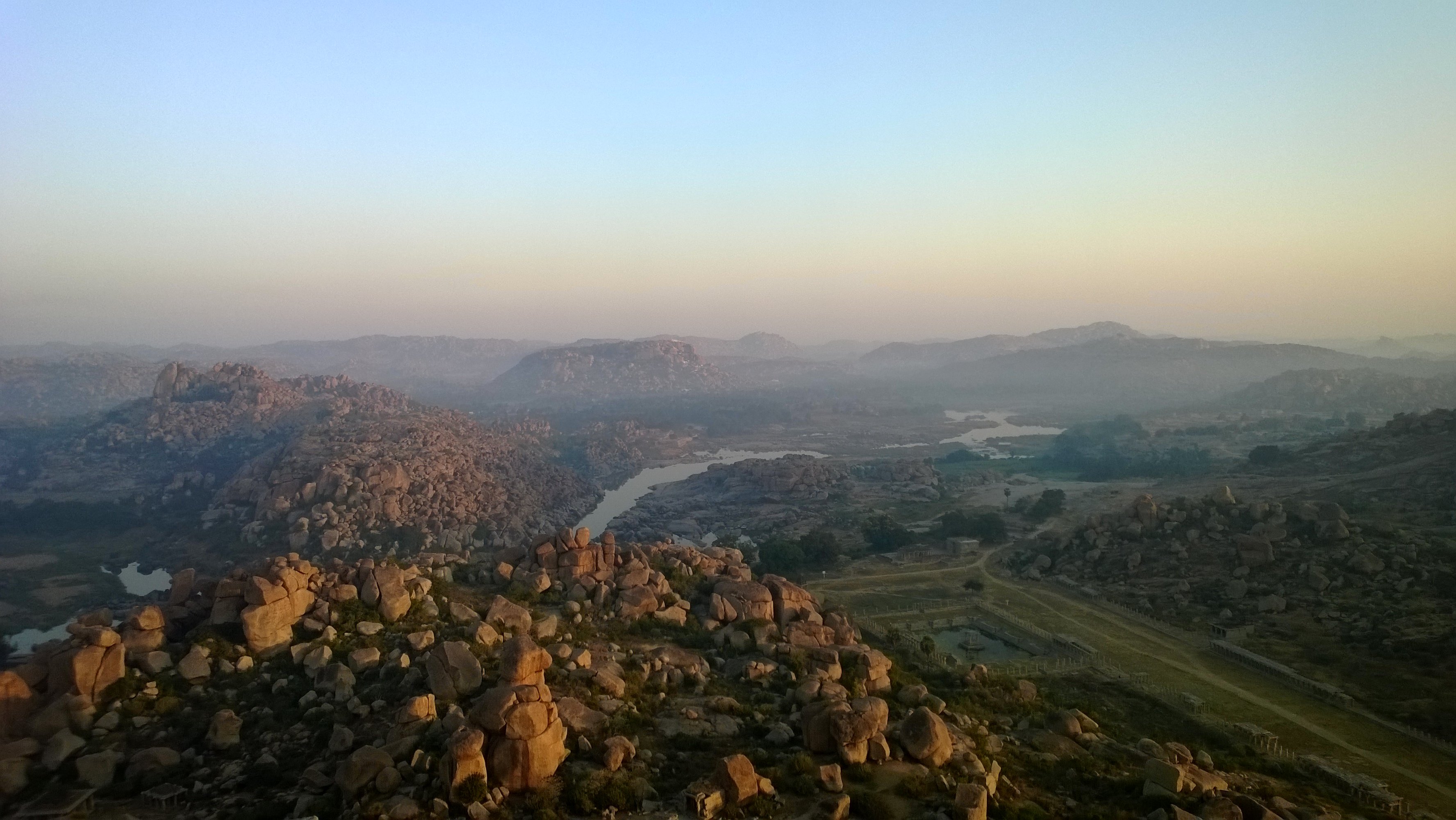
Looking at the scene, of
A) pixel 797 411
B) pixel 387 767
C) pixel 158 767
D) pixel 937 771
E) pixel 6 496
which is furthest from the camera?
pixel 797 411

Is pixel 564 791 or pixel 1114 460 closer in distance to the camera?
pixel 564 791

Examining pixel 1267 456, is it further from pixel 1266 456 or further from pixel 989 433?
pixel 989 433

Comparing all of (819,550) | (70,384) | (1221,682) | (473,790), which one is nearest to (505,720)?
(473,790)

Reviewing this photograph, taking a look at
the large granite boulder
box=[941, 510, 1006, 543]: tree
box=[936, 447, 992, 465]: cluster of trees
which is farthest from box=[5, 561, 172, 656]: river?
box=[936, 447, 992, 465]: cluster of trees

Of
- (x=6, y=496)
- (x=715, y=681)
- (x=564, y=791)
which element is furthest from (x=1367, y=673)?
(x=6, y=496)

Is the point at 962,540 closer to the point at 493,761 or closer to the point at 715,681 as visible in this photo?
the point at 715,681

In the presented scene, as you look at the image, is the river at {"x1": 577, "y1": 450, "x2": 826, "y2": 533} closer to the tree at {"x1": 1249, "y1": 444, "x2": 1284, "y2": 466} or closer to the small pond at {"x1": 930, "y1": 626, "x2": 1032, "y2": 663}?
the small pond at {"x1": 930, "y1": 626, "x2": 1032, "y2": 663}
